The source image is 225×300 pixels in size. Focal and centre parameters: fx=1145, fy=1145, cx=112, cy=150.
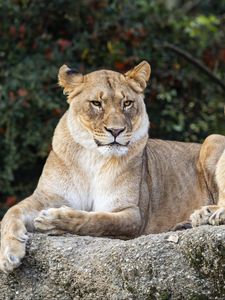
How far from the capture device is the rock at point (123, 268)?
4.92 meters

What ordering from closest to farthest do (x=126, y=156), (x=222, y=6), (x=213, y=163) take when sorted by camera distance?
(x=126, y=156), (x=213, y=163), (x=222, y=6)

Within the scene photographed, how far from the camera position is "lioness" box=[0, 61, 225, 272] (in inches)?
247

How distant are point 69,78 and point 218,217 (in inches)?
65.2

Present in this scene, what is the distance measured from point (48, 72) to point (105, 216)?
3.21 meters

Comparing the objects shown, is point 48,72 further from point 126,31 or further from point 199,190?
point 199,190

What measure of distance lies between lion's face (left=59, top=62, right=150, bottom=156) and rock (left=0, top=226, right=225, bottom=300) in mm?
745

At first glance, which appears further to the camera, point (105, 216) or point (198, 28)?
point (198, 28)

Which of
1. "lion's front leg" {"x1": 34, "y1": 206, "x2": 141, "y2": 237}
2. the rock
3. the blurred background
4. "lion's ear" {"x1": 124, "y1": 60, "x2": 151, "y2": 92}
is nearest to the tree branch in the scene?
the blurred background

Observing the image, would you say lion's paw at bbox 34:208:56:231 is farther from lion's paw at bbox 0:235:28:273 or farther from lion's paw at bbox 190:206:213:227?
lion's paw at bbox 190:206:213:227

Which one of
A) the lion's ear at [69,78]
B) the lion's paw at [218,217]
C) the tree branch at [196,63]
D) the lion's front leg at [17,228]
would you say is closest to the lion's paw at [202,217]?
the lion's paw at [218,217]

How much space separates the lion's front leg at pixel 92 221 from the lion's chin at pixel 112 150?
1.10ft

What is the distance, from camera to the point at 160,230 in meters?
7.03

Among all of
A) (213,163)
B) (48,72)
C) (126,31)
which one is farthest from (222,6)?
(213,163)

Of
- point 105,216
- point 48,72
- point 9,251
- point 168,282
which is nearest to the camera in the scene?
point 168,282
